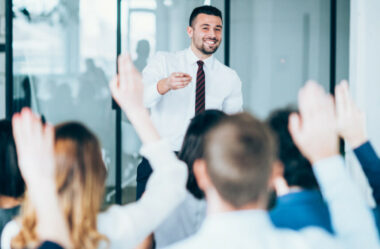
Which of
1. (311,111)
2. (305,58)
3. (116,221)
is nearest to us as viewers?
(311,111)

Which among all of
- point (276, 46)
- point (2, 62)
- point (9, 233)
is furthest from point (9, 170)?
point (276, 46)

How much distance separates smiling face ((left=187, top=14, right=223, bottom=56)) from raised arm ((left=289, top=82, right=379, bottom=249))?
7.64ft

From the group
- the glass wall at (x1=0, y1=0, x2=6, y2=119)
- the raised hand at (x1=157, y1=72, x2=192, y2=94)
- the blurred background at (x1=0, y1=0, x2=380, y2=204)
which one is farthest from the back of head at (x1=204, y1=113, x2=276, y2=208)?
the glass wall at (x1=0, y1=0, x2=6, y2=119)

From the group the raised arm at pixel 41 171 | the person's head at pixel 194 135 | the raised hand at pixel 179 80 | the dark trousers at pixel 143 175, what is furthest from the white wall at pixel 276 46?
the raised arm at pixel 41 171

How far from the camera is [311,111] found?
1008 mm

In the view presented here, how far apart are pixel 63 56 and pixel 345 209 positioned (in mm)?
3661

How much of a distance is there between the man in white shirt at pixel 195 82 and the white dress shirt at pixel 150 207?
1980 millimetres

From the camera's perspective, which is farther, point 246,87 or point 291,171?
point 246,87

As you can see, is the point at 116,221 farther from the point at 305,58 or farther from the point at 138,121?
the point at 305,58

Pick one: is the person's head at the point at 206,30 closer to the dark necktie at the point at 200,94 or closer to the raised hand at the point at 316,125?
the dark necktie at the point at 200,94

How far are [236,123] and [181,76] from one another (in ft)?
4.58

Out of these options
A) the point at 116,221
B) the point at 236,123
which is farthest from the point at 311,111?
the point at 116,221

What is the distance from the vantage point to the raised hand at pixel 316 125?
3.26ft

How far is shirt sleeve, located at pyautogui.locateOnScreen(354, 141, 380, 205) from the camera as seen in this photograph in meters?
1.19
